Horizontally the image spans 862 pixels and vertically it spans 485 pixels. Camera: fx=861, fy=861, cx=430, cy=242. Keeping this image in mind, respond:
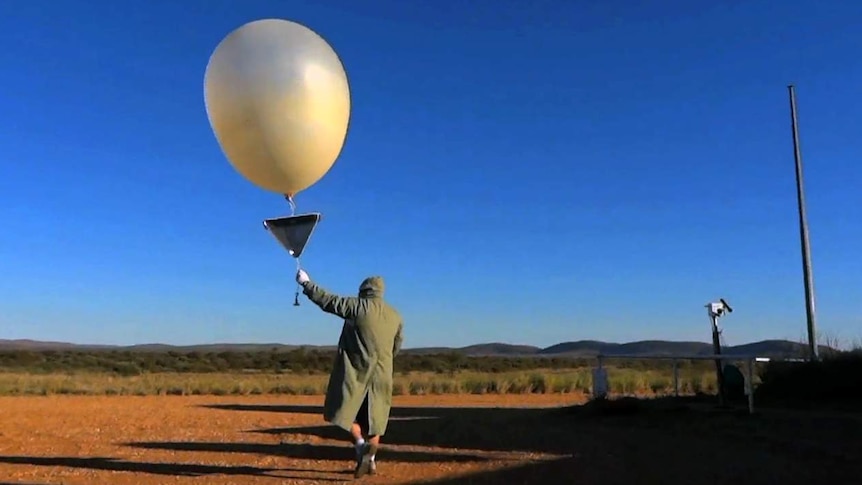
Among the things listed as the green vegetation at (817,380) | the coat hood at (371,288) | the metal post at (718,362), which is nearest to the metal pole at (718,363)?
the metal post at (718,362)

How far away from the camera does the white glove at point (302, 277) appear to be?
721 cm

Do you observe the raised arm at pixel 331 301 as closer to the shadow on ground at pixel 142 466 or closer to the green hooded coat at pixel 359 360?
the green hooded coat at pixel 359 360

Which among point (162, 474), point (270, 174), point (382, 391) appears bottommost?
point (162, 474)

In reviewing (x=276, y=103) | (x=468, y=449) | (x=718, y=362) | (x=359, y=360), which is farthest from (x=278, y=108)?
(x=718, y=362)

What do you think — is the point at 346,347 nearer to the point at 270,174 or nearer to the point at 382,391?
the point at 382,391

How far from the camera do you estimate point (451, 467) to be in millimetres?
8188

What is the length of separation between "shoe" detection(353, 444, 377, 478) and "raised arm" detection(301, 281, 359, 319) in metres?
1.17

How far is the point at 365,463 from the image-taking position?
752 cm

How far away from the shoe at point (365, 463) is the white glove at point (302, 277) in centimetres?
156

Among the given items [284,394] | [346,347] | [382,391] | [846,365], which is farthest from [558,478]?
[284,394]

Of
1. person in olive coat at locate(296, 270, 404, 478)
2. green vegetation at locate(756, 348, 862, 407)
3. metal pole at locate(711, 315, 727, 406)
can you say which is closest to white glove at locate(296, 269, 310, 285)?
person in olive coat at locate(296, 270, 404, 478)

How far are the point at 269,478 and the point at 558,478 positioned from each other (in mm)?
2520

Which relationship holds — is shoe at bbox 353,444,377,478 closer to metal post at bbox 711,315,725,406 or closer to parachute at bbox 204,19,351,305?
parachute at bbox 204,19,351,305

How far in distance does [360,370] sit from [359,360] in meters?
0.09
